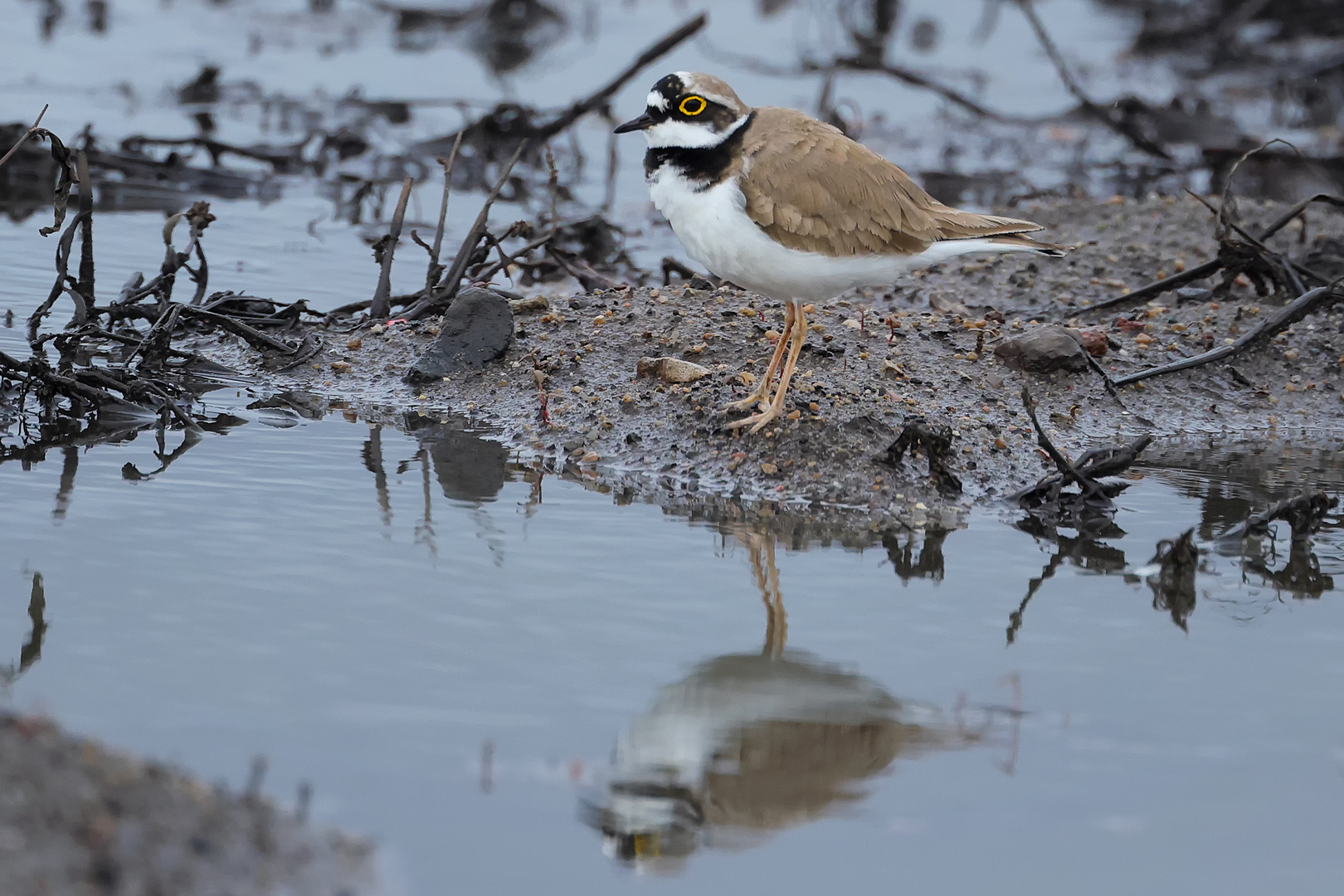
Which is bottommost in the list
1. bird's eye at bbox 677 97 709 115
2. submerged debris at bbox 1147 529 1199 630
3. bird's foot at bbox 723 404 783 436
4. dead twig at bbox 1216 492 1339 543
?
submerged debris at bbox 1147 529 1199 630

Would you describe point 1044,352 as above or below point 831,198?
below

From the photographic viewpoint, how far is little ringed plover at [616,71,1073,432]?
4906 mm

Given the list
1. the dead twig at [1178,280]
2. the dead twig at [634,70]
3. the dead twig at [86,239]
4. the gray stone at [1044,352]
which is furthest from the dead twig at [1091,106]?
the dead twig at [86,239]

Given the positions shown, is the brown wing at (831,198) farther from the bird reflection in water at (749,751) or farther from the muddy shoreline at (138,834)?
the muddy shoreline at (138,834)

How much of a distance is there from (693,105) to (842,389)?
1.23 m

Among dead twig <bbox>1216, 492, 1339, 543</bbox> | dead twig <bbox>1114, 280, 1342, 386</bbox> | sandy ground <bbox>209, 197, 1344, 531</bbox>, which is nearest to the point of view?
dead twig <bbox>1216, 492, 1339, 543</bbox>

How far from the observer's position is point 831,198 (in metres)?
5.06

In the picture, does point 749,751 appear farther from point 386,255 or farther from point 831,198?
point 386,255

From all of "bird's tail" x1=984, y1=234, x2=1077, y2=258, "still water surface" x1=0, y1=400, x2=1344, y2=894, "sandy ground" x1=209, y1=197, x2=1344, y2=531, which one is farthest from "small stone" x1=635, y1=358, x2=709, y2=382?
"bird's tail" x1=984, y1=234, x2=1077, y2=258

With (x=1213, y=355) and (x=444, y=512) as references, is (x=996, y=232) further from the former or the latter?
(x=444, y=512)

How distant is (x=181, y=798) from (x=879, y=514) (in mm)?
2730

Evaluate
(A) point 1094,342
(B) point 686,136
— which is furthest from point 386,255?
(A) point 1094,342

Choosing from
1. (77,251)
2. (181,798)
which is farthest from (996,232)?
(77,251)

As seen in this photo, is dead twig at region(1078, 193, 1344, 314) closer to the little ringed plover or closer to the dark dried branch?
the little ringed plover
